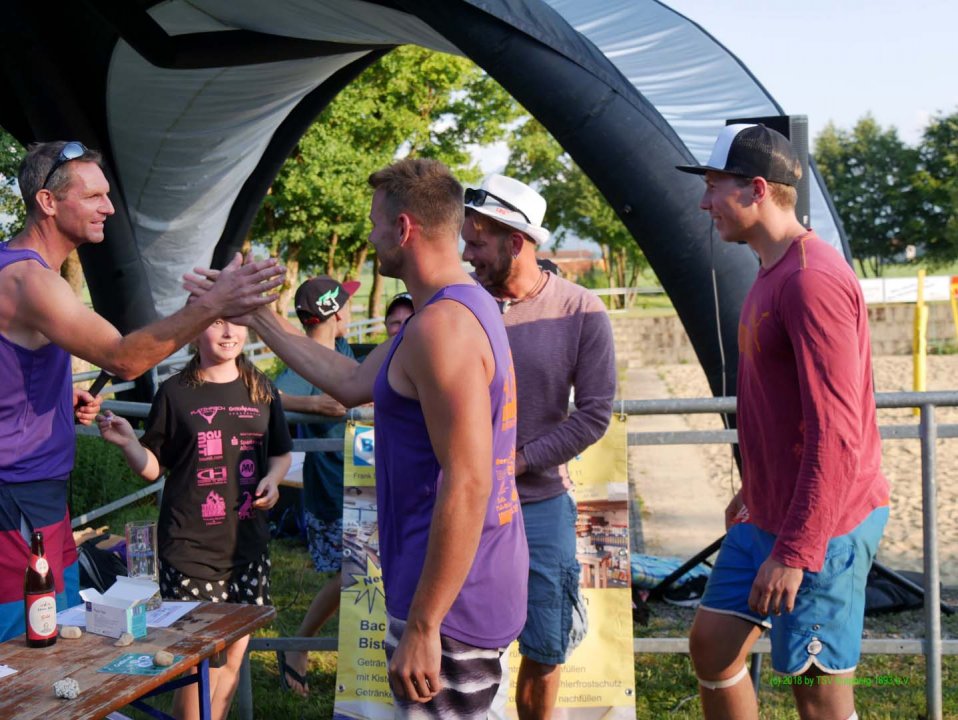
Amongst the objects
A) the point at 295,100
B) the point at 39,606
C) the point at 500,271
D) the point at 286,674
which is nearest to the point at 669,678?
the point at 286,674

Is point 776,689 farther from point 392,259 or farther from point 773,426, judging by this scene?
point 392,259

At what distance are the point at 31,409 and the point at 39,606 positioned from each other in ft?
2.29

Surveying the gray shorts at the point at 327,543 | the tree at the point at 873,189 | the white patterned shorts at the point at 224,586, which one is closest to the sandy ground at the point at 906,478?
the gray shorts at the point at 327,543

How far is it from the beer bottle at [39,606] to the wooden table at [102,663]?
31 millimetres

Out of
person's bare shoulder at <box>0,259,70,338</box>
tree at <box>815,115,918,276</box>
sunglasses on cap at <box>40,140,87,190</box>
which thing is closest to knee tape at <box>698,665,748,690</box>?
person's bare shoulder at <box>0,259,70,338</box>

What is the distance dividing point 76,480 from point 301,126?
22.4 feet

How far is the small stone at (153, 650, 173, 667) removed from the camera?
2.59m

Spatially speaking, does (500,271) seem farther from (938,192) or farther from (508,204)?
(938,192)

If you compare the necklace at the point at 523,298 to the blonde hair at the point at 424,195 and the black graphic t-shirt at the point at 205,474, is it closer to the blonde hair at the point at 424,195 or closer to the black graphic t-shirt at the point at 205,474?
the black graphic t-shirt at the point at 205,474

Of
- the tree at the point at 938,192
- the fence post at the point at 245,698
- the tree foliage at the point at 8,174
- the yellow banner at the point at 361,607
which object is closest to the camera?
the yellow banner at the point at 361,607

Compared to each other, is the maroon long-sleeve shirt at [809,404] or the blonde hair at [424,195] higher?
the blonde hair at [424,195]

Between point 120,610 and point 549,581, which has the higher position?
point 120,610

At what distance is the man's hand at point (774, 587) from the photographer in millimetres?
2812

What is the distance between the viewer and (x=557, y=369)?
12.2 ft
